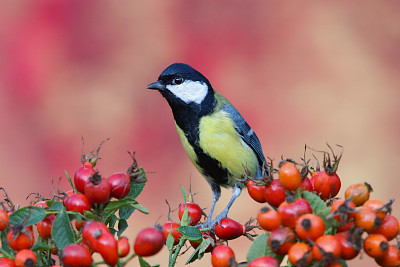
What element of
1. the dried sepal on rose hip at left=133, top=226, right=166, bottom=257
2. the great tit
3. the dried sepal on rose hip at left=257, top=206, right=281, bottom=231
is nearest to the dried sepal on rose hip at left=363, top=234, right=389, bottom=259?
the dried sepal on rose hip at left=257, top=206, right=281, bottom=231

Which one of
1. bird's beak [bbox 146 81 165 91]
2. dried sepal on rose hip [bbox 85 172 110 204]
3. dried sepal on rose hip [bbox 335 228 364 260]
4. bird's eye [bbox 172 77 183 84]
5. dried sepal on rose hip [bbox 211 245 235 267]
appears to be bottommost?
dried sepal on rose hip [bbox 211 245 235 267]

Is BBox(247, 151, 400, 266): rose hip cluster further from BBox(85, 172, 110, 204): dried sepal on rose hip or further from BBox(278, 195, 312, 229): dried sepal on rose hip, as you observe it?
BBox(85, 172, 110, 204): dried sepal on rose hip

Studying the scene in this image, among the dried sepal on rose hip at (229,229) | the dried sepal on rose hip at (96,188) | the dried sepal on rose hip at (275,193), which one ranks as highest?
the dried sepal on rose hip at (96,188)

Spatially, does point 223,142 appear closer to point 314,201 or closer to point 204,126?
point 204,126

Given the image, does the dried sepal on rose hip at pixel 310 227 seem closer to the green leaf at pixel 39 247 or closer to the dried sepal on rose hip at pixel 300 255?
the dried sepal on rose hip at pixel 300 255

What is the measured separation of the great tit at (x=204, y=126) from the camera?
1.33 metres

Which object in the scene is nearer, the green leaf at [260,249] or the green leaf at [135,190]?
the green leaf at [260,249]

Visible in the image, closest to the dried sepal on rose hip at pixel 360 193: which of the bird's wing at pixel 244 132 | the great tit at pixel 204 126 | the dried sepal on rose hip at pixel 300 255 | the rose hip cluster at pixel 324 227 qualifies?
the rose hip cluster at pixel 324 227

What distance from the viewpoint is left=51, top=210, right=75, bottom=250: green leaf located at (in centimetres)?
62

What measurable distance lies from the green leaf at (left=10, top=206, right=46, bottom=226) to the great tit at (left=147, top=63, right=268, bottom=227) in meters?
0.72

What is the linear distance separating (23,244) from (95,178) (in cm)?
12

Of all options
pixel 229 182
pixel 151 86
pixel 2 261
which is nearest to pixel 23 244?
pixel 2 261

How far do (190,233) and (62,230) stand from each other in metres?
0.21

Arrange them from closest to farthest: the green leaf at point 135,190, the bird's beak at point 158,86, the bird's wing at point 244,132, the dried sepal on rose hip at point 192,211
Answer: the green leaf at point 135,190, the dried sepal on rose hip at point 192,211, the bird's beak at point 158,86, the bird's wing at point 244,132
